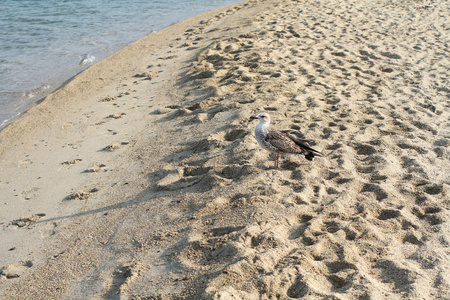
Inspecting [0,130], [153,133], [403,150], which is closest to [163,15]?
[0,130]

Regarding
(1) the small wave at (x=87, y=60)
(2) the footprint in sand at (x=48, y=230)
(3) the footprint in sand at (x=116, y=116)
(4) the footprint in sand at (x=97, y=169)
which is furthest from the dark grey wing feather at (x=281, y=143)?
(1) the small wave at (x=87, y=60)

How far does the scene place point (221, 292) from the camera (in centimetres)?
240

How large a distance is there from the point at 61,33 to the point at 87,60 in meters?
3.53

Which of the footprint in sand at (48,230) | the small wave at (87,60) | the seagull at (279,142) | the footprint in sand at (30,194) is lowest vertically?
the small wave at (87,60)

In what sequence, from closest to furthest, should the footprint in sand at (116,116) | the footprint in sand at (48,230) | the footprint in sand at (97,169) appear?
the footprint in sand at (48,230) < the footprint in sand at (97,169) < the footprint in sand at (116,116)

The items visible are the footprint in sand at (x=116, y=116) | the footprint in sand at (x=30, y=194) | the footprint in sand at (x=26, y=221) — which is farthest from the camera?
the footprint in sand at (x=116, y=116)

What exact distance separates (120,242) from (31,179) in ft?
7.30

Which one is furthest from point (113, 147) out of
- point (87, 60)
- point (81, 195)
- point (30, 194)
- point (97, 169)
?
point (87, 60)

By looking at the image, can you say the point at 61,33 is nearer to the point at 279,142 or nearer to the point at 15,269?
the point at 15,269

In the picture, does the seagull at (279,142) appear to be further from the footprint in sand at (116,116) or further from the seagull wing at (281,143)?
the footprint in sand at (116,116)

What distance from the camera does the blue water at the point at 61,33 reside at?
9.10 meters

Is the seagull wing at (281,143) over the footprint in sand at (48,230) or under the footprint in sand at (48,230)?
over

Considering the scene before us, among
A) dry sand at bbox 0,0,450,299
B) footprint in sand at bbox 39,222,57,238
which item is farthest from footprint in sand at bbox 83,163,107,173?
footprint in sand at bbox 39,222,57,238

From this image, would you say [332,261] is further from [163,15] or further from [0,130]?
[163,15]
